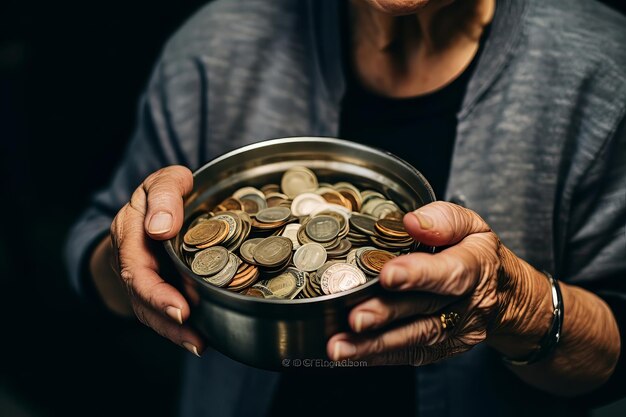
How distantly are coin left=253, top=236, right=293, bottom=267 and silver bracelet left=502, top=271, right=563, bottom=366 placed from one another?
0.53 meters

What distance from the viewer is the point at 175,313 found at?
84 cm

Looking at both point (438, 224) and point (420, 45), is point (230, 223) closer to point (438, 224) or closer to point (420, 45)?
point (438, 224)

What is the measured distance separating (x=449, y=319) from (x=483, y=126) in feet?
1.77

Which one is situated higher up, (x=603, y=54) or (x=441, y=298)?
(x=603, y=54)

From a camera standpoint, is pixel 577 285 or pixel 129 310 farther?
pixel 129 310

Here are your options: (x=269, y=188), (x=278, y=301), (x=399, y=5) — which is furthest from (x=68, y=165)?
(x=278, y=301)

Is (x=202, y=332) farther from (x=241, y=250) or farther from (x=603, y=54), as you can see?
(x=603, y=54)

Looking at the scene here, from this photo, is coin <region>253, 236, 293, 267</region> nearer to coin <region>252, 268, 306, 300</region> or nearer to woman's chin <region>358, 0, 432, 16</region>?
coin <region>252, 268, 306, 300</region>

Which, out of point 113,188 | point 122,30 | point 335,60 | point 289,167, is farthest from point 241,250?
point 122,30

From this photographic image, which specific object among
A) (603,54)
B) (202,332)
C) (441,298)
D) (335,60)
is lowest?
(202,332)

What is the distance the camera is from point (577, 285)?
1282mm

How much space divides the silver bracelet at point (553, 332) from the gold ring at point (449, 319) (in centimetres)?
28

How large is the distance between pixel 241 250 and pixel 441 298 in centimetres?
34

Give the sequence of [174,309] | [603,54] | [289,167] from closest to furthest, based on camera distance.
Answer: [174,309] < [289,167] < [603,54]
